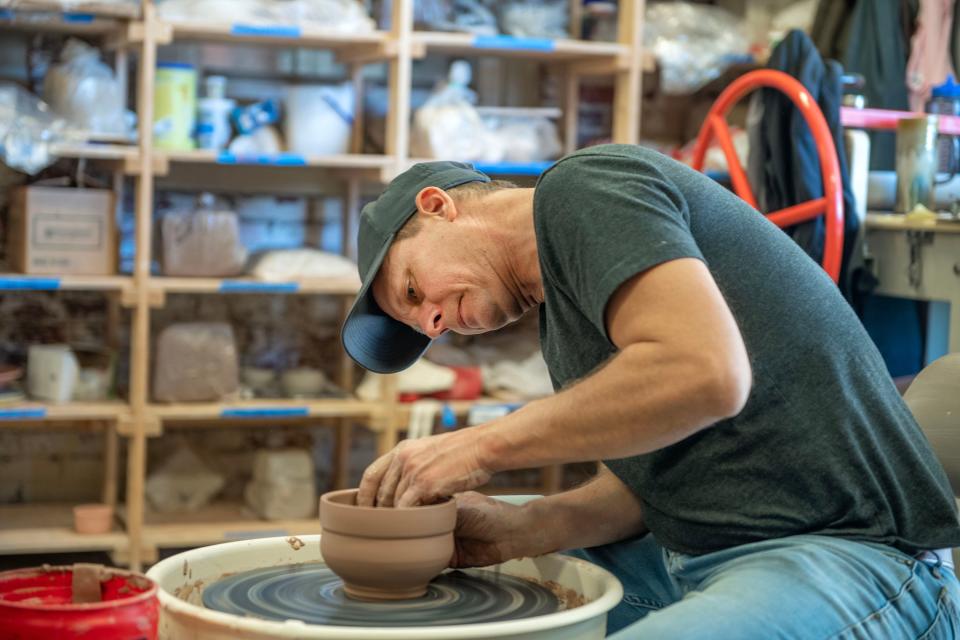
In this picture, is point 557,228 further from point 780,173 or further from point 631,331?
point 780,173

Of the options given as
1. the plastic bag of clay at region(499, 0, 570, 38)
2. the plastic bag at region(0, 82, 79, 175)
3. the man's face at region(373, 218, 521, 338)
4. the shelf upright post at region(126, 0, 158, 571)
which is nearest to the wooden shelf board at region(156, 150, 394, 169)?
the shelf upright post at region(126, 0, 158, 571)

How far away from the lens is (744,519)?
67.6 inches

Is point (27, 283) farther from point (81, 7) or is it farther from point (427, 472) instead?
point (427, 472)

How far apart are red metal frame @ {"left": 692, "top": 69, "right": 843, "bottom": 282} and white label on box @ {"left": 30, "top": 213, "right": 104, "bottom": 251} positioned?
2.00 metres

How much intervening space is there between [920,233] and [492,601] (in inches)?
87.0

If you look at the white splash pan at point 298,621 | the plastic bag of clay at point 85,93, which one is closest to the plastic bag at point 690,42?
the plastic bag of clay at point 85,93

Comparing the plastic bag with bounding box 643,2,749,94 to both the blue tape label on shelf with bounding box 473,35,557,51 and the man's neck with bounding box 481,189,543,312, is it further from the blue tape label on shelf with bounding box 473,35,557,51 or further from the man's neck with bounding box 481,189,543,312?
the man's neck with bounding box 481,189,543,312

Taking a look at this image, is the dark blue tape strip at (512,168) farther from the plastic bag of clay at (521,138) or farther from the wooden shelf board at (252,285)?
the wooden shelf board at (252,285)

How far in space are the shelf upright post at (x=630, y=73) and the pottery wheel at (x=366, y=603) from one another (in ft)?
8.62

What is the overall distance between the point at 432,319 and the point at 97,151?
2.30 metres

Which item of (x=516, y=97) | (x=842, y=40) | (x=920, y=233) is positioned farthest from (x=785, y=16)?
(x=920, y=233)

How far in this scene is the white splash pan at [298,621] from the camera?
1476mm

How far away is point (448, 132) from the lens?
4145 millimetres

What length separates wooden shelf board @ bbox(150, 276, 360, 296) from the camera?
13.0ft
